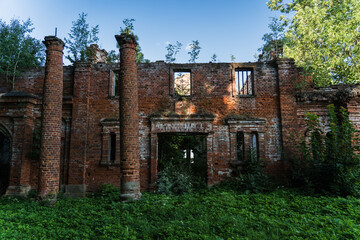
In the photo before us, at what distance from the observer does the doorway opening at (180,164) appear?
33.6 ft

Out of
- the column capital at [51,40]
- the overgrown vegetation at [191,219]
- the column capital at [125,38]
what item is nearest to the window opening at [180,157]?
the overgrown vegetation at [191,219]

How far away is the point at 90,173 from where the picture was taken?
419 inches

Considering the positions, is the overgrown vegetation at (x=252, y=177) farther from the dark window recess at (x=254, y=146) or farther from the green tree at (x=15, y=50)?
the green tree at (x=15, y=50)

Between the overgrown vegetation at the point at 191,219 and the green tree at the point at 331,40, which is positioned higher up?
the green tree at the point at 331,40

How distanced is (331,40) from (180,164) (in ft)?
37.2

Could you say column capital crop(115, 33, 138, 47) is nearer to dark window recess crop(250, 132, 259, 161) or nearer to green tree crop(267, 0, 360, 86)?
dark window recess crop(250, 132, 259, 161)

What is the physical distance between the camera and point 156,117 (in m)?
10.9

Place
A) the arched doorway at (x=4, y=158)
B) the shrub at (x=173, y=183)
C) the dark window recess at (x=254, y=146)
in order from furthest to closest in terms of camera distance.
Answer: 1. the arched doorway at (x=4, y=158)
2. the dark window recess at (x=254, y=146)
3. the shrub at (x=173, y=183)

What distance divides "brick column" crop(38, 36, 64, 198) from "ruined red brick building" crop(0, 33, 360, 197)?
1974 millimetres

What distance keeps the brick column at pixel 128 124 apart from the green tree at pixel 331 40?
10353 mm

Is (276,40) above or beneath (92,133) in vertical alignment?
above

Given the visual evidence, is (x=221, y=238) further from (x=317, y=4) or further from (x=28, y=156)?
(x=317, y=4)

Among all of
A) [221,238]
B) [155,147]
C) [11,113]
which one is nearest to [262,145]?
[155,147]

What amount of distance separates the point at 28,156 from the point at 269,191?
9.57 m
